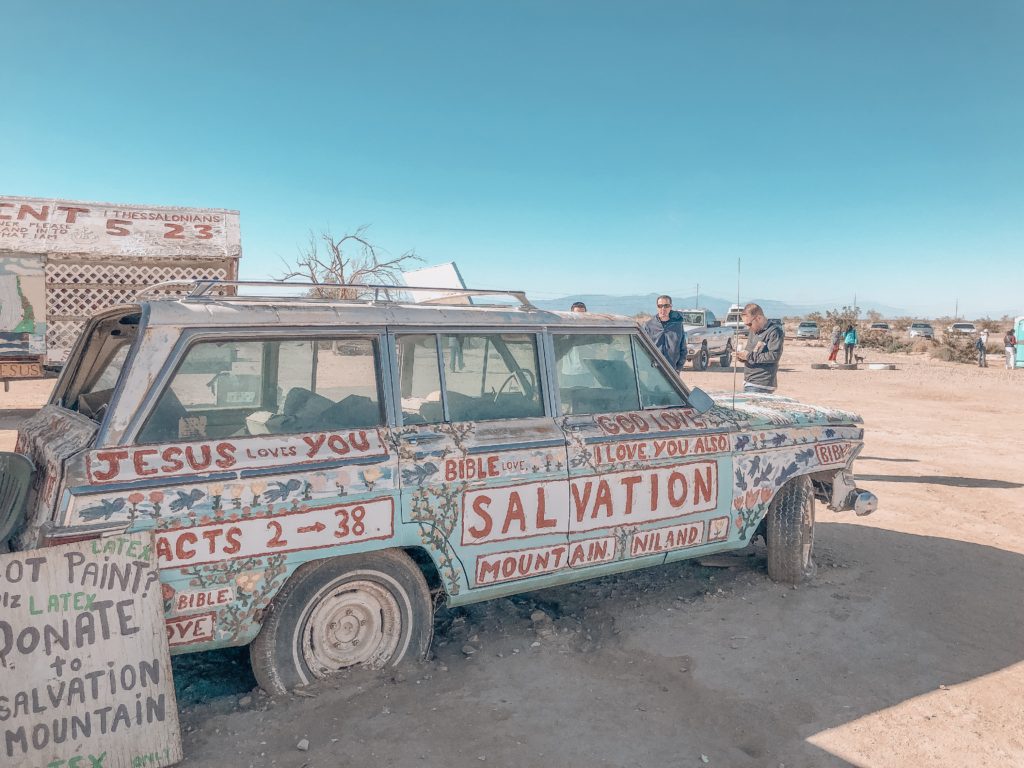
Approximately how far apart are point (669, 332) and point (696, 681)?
502 cm

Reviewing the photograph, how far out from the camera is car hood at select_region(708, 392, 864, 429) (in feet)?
15.0

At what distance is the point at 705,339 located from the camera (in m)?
23.6

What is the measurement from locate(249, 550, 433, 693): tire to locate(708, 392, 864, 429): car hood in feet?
6.90

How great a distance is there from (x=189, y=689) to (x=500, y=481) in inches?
67.0

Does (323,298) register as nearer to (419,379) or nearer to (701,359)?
(419,379)

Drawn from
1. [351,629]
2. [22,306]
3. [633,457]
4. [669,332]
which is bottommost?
→ [351,629]

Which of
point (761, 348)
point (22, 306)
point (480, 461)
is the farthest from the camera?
point (22, 306)

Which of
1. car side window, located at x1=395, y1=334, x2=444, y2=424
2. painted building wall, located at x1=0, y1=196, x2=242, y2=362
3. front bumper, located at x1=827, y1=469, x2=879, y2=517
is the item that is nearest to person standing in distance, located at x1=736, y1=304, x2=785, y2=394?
front bumper, located at x1=827, y1=469, x2=879, y2=517

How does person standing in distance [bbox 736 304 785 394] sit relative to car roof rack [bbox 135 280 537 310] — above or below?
below

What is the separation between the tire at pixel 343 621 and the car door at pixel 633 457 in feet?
2.87

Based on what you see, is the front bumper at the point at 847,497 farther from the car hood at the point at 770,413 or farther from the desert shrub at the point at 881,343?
the desert shrub at the point at 881,343

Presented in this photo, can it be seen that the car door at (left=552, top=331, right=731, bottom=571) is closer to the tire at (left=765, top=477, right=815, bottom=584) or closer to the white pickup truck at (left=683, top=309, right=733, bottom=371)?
the tire at (left=765, top=477, right=815, bottom=584)

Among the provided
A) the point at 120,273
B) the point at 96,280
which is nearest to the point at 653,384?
the point at 120,273

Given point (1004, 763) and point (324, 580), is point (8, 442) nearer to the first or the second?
point (324, 580)
